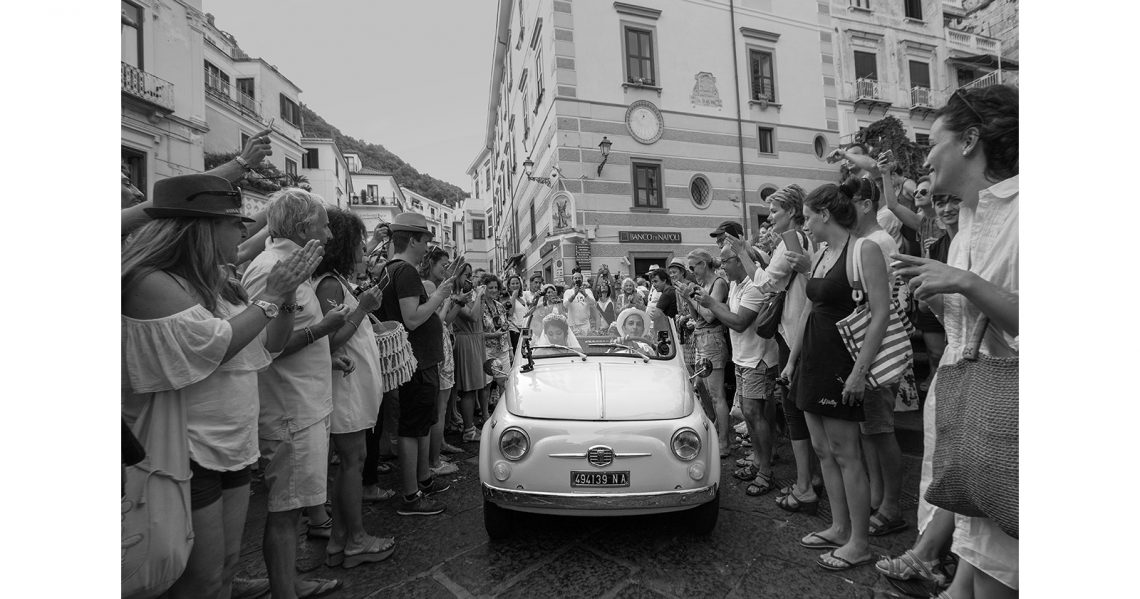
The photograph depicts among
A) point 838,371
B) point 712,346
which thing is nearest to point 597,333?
point 712,346

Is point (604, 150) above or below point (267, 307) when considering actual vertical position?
above

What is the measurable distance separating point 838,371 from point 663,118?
16355 millimetres

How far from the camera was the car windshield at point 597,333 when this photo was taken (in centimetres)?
407

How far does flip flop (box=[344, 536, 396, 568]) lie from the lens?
120 inches

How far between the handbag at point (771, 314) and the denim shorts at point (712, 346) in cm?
91

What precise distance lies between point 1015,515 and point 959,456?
0.21m

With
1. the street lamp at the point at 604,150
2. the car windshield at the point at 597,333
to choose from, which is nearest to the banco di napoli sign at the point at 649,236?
the street lamp at the point at 604,150

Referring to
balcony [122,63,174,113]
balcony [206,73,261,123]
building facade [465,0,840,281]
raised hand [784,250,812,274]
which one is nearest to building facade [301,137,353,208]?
balcony [206,73,261,123]

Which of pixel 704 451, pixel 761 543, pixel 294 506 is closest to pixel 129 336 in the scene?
pixel 294 506

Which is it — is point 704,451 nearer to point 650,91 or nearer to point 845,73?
point 650,91

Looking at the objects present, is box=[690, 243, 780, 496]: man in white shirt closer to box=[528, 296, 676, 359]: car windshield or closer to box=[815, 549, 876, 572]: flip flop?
box=[528, 296, 676, 359]: car windshield

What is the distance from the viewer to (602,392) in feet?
10.9

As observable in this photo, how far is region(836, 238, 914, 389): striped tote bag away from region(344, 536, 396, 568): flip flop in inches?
115

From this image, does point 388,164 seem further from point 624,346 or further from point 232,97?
point 624,346
